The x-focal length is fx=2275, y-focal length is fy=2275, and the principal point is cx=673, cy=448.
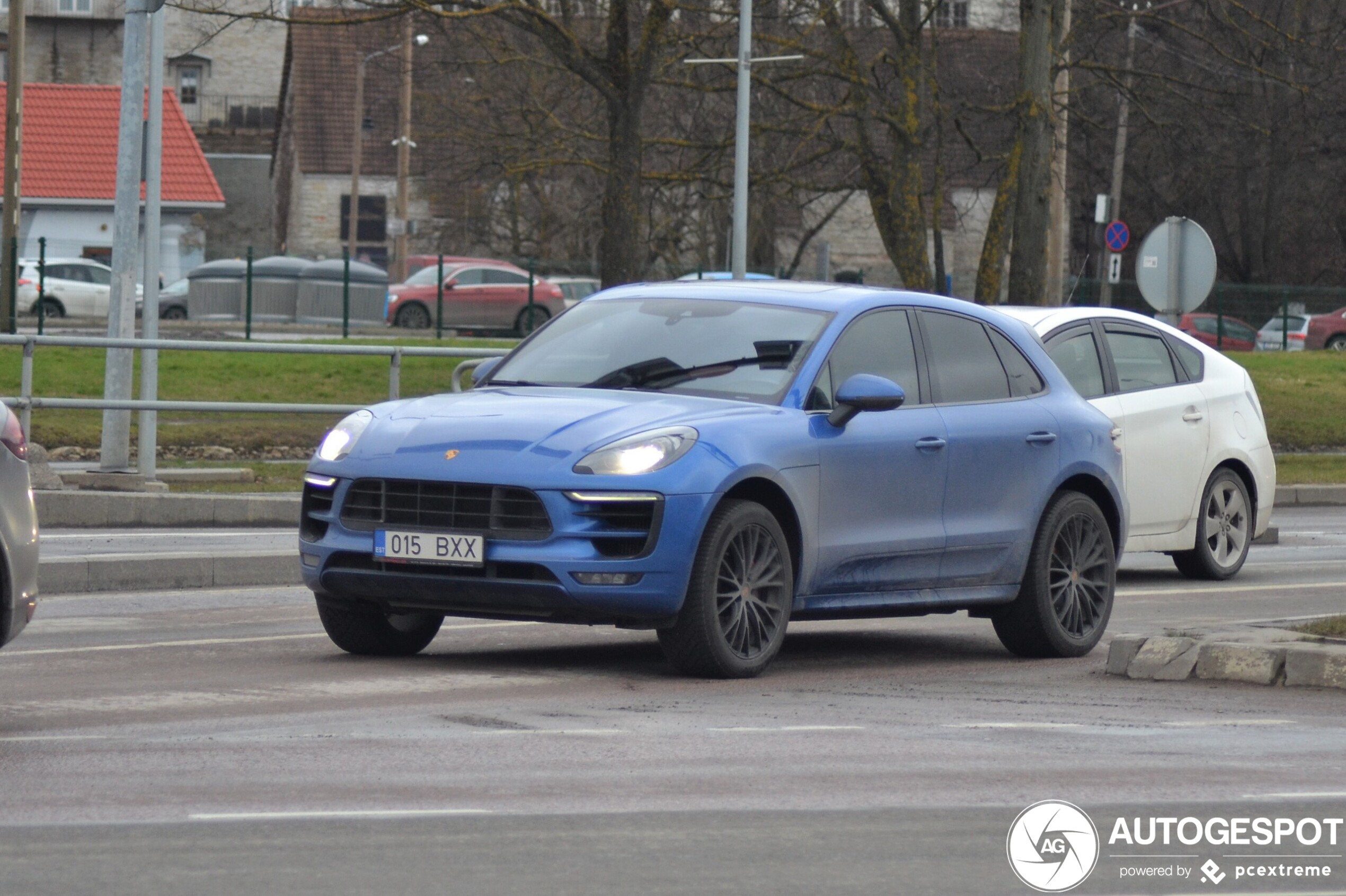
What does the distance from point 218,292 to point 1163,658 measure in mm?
36777

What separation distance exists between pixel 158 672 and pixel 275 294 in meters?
35.5

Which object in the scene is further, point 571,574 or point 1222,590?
point 1222,590

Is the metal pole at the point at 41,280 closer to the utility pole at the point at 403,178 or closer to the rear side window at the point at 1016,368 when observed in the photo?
the utility pole at the point at 403,178

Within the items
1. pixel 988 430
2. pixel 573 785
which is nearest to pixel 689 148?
pixel 988 430

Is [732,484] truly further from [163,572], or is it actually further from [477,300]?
[477,300]

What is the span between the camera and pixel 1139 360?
14.1 metres

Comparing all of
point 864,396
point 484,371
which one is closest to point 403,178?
point 484,371

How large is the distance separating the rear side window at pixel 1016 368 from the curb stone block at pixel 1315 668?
1.98 metres

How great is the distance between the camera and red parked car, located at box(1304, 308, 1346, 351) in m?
53.1

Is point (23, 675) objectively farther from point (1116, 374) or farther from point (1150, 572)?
point (1150, 572)

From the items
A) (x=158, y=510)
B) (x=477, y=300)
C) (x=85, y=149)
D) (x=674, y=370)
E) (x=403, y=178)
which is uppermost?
(x=85, y=149)

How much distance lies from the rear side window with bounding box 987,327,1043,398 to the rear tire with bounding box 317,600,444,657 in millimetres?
2864

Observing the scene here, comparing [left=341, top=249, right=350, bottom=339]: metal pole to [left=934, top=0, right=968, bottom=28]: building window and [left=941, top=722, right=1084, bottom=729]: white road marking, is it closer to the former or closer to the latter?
[left=934, top=0, right=968, bottom=28]: building window

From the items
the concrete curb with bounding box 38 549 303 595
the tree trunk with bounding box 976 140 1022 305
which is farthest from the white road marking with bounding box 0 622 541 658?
the tree trunk with bounding box 976 140 1022 305
